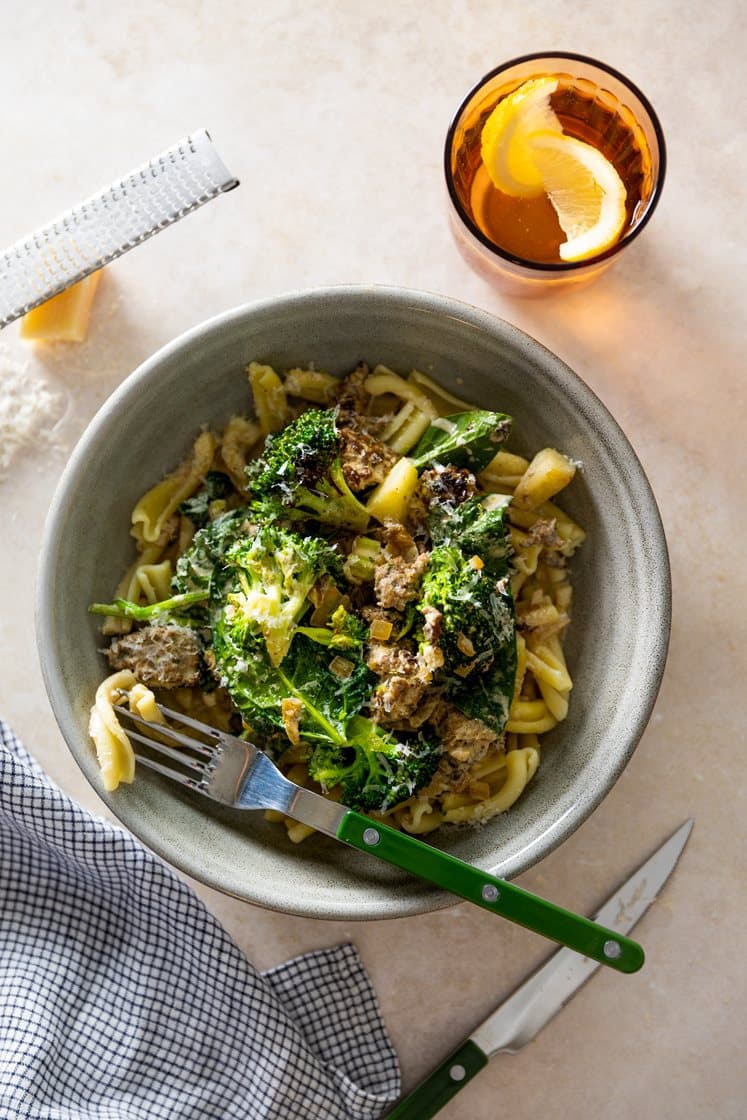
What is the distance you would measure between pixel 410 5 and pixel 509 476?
1.60m

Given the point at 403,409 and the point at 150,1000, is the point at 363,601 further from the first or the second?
the point at 150,1000

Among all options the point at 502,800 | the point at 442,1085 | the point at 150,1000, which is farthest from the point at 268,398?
the point at 442,1085

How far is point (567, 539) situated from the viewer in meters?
2.92

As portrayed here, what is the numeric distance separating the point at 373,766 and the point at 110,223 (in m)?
1.70

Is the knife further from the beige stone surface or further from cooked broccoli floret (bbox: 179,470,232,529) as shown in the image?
cooked broccoli floret (bbox: 179,470,232,529)

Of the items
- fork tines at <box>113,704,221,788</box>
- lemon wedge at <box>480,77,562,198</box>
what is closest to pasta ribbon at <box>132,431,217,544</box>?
fork tines at <box>113,704,221,788</box>

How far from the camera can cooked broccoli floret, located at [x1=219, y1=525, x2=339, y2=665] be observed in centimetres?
265

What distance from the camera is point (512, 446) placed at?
9.88 feet

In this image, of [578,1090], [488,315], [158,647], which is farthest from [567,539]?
[578,1090]

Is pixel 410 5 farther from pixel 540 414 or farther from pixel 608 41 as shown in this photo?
pixel 540 414

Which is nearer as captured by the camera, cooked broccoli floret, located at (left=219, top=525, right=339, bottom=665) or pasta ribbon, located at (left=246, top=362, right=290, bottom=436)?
cooked broccoli floret, located at (left=219, top=525, right=339, bottom=665)

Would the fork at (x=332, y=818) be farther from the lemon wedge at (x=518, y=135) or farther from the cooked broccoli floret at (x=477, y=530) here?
the lemon wedge at (x=518, y=135)

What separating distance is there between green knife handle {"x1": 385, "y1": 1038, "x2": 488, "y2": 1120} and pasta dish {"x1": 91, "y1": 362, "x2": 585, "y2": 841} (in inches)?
31.2

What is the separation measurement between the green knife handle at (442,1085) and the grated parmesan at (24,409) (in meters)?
2.23
